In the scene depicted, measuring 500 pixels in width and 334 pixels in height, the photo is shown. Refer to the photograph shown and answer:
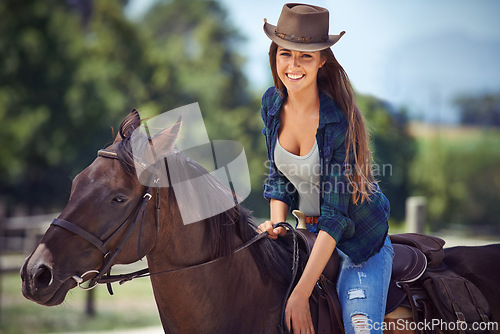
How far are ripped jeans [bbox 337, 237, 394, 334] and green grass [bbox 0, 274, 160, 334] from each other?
5.54m

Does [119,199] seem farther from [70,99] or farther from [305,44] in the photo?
[70,99]

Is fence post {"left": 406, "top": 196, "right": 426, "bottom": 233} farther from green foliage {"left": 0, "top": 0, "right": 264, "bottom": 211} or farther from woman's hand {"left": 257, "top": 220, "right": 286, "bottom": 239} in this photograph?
green foliage {"left": 0, "top": 0, "right": 264, "bottom": 211}

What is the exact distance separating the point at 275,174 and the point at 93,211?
105 cm

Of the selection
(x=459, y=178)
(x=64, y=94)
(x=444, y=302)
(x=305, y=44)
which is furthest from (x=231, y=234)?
(x=459, y=178)

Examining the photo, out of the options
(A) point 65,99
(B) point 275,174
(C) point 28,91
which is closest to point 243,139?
(A) point 65,99

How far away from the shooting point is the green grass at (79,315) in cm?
820

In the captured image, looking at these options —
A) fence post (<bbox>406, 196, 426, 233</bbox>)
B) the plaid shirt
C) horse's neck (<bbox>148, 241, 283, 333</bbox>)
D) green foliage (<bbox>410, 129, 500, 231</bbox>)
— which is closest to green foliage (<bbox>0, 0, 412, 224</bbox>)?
green foliage (<bbox>410, 129, 500, 231</bbox>)

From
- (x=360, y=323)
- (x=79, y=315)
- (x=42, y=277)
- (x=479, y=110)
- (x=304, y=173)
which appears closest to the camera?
(x=42, y=277)

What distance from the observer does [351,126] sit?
243cm

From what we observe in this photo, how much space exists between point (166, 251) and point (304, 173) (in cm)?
75

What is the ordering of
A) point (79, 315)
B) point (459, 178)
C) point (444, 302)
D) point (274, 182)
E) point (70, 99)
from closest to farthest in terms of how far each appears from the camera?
point (444, 302)
point (274, 182)
point (79, 315)
point (70, 99)
point (459, 178)

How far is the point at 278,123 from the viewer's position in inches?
103

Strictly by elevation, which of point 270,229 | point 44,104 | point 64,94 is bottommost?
point 44,104

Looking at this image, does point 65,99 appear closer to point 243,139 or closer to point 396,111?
point 243,139
